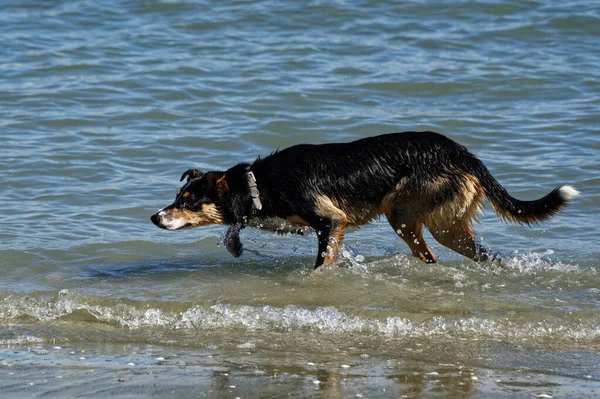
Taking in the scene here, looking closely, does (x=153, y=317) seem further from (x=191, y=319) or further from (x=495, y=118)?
(x=495, y=118)

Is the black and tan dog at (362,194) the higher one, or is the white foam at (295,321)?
the black and tan dog at (362,194)

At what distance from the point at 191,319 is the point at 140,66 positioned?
30.7 ft

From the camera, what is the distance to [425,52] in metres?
16.0

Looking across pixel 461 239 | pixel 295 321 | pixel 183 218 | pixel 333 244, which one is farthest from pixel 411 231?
pixel 183 218

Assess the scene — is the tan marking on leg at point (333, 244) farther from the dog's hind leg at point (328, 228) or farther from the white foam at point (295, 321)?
the white foam at point (295, 321)

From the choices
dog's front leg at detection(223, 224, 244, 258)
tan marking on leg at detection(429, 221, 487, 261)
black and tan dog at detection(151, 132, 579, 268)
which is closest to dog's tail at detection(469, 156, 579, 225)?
black and tan dog at detection(151, 132, 579, 268)

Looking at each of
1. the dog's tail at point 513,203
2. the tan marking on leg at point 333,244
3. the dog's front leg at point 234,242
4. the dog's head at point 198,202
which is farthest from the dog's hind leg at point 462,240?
the dog's head at point 198,202

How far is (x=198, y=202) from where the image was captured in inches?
319

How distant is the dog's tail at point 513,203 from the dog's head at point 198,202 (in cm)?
218

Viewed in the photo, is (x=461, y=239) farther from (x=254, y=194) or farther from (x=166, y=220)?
(x=166, y=220)

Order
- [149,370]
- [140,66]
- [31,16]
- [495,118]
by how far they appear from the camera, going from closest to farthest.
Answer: [149,370] < [495,118] < [140,66] < [31,16]

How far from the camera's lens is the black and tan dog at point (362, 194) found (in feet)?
25.7

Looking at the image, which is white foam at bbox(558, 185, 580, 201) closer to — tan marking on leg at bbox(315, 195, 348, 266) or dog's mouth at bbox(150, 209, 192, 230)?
tan marking on leg at bbox(315, 195, 348, 266)

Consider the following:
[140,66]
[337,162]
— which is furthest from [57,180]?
[140,66]
